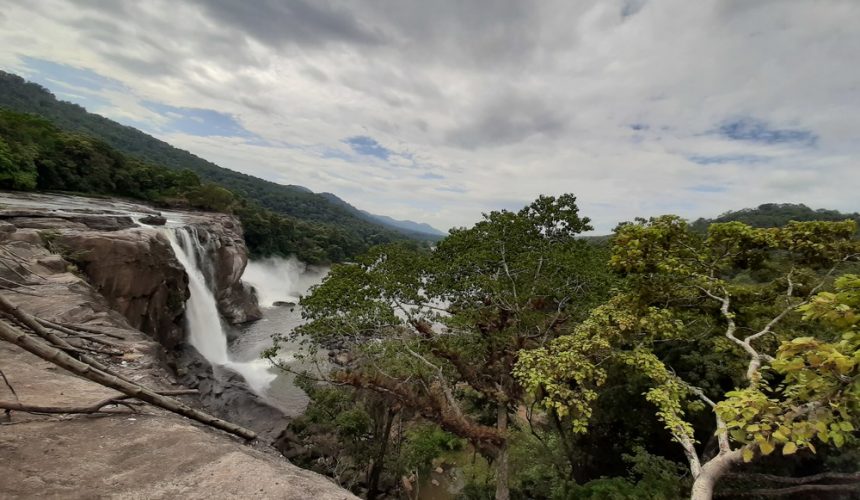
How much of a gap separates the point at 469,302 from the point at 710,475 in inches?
305

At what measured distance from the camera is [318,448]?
1427cm

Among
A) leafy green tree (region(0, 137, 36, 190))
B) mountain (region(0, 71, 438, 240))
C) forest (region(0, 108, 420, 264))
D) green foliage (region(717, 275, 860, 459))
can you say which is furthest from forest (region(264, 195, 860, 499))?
mountain (region(0, 71, 438, 240))

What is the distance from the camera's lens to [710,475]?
528cm

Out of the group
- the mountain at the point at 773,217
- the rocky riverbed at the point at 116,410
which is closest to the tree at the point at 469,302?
the rocky riverbed at the point at 116,410

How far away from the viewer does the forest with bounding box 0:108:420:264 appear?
28.2m

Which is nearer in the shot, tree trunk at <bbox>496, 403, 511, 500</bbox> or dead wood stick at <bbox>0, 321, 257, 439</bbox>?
dead wood stick at <bbox>0, 321, 257, 439</bbox>

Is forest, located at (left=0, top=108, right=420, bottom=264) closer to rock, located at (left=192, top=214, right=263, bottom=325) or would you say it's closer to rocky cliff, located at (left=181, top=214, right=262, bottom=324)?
rocky cliff, located at (left=181, top=214, right=262, bottom=324)

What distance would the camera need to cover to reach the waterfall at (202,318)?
2247cm

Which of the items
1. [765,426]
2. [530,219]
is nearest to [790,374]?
[765,426]

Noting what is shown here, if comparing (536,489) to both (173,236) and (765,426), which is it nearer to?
(765,426)

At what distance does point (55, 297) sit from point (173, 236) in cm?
1556

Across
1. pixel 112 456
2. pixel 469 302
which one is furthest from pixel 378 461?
pixel 112 456

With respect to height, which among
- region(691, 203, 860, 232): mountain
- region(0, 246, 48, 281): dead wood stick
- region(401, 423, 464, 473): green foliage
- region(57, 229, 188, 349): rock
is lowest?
region(401, 423, 464, 473): green foliage

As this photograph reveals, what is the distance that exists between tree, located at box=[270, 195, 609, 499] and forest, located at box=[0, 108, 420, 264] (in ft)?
95.4
